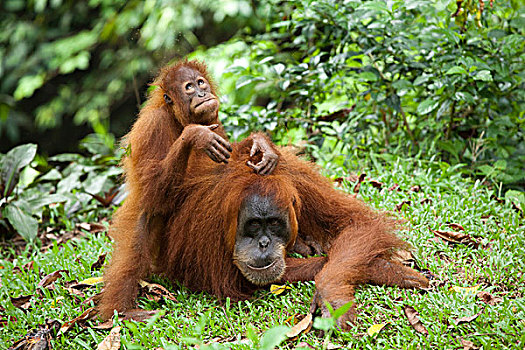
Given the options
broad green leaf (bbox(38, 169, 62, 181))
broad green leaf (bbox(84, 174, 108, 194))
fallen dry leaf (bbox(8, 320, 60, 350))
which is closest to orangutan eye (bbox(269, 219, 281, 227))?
fallen dry leaf (bbox(8, 320, 60, 350))

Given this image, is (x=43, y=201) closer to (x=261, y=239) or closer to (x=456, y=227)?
(x=261, y=239)

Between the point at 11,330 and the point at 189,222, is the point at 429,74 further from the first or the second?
the point at 11,330

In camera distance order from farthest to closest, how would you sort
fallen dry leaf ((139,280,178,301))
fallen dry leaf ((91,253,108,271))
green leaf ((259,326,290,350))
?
fallen dry leaf ((91,253,108,271)) → fallen dry leaf ((139,280,178,301)) → green leaf ((259,326,290,350))

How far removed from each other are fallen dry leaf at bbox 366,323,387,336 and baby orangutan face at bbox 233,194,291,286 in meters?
0.56

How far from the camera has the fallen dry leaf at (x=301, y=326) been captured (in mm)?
2402

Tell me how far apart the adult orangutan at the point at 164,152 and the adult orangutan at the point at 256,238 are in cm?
2

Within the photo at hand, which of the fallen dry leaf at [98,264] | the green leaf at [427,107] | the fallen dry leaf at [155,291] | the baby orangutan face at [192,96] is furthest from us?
the green leaf at [427,107]

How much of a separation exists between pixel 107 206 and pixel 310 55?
246cm

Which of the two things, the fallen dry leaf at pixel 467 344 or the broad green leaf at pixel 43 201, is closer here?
the fallen dry leaf at pixel 467 344

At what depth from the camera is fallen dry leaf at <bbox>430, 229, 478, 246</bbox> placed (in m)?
3.26

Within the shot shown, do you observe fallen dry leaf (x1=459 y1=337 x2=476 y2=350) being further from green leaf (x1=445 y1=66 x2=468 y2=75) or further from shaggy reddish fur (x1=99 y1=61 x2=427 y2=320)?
green leaf (x1=445 y1=66 x2=468 y2=75)

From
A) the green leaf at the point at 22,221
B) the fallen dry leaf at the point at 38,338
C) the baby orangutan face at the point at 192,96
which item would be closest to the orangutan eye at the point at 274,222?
the baby orangutan face at the point at 192,96

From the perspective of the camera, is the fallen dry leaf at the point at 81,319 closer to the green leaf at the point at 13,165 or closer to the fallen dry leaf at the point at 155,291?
the fallen dry leaf at the point at 155,291

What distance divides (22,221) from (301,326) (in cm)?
304
